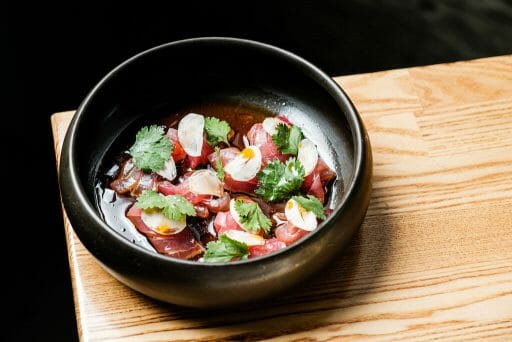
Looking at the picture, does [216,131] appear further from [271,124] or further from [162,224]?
[162,224]

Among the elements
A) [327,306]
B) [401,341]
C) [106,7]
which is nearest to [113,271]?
[327,306]

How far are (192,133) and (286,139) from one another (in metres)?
0.18

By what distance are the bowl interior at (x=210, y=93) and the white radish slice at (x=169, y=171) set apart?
130 millimetres

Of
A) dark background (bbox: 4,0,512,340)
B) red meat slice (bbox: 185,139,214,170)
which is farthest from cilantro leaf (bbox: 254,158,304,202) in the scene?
dark background (bbox: 4,0,512,340)

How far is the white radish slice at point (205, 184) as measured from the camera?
1213 millimetres

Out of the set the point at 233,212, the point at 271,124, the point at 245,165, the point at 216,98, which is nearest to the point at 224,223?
the point at 233,212

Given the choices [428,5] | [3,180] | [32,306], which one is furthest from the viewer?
[428,5]

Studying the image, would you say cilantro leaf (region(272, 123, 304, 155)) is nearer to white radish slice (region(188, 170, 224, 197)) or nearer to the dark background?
white radish slice (region(188, 170, 224, 197))

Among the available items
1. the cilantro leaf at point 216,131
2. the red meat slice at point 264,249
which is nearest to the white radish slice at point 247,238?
the red meat slice at point 264,249

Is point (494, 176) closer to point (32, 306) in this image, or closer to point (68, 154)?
point (68, 154)

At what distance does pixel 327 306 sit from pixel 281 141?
32cm

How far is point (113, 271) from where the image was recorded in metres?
1.07

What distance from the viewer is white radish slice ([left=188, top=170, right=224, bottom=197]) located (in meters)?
1.21

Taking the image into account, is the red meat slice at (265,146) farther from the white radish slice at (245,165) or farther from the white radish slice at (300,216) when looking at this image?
the white radish slice at (300,216)
